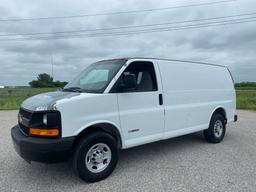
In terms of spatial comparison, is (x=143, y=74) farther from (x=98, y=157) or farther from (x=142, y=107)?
(x=98, y=157)

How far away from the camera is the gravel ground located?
3381mm

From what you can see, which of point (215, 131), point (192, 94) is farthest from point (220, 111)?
point (192, 94)

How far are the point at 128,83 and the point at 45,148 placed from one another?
5.47 feet

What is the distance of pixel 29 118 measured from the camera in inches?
133

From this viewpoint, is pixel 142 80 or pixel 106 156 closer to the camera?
pixel 106 156

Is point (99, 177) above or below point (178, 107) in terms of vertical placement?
below

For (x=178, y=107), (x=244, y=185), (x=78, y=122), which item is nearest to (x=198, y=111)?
(x=178, y=107)

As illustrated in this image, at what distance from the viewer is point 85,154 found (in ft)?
11.3

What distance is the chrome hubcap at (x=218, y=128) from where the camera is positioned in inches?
229

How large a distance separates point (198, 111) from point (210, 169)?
5.29 feet

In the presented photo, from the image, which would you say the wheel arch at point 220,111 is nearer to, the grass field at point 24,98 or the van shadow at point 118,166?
the van shadow at point 118,166

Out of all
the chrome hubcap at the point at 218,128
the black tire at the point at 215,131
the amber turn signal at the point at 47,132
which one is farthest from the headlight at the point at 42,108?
the chrome hubcap at the point at 218,128

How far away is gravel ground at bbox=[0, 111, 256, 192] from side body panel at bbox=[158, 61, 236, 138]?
62cm

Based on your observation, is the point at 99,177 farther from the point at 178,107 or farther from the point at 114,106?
the point at 178,107
